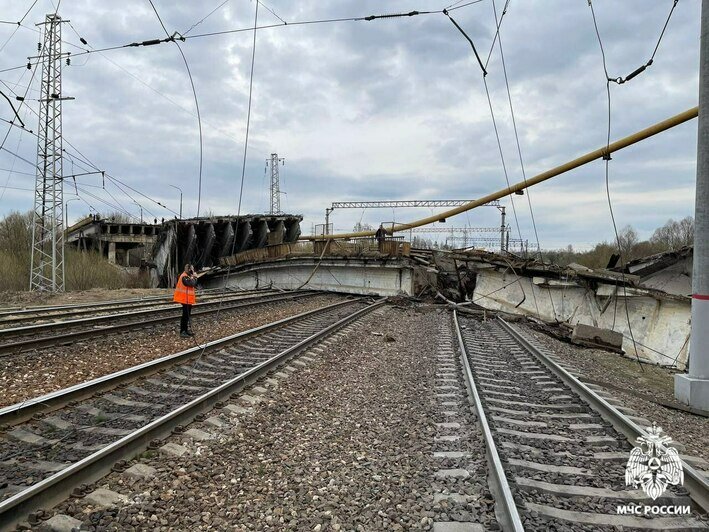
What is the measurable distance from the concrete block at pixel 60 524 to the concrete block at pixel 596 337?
1288 centimetres

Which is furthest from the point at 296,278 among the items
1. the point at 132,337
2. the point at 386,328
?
the point at 132,337

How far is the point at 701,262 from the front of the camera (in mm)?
6965

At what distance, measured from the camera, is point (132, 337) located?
946cm

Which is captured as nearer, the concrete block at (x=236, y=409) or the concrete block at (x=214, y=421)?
the concrete block at (x=214, y=421)

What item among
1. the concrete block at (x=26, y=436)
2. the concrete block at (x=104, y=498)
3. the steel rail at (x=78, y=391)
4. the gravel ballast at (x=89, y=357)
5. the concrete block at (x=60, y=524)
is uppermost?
the steel rail at (x=78, y=391)

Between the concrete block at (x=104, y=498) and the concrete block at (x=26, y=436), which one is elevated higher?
the concrete block at (x=26, y=436)

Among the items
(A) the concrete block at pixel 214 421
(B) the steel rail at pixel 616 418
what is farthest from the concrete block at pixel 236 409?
(B) the steel rail at pixel 616 418

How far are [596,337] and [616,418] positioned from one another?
923 cm

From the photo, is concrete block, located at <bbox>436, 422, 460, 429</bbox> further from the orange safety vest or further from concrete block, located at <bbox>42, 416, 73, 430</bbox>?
the orange safety vest

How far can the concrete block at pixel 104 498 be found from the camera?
3.28m

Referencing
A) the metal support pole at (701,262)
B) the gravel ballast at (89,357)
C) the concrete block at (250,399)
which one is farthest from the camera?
the metal support pole at (701,262)

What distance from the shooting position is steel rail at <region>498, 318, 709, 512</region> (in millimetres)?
3463

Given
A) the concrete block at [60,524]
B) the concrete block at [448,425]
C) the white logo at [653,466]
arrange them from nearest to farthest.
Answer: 1. the concrete block at [60,524]
2. the white logo at [653,466]
3. the concrete block at [448,425]

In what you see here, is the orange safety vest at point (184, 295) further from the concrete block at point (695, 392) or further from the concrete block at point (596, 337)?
the concrete block at point (596, 337)
